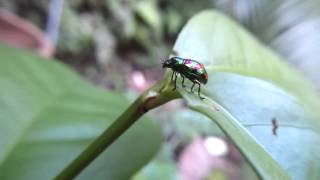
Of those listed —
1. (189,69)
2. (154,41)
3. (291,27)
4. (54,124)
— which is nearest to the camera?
Answer: (189,69)

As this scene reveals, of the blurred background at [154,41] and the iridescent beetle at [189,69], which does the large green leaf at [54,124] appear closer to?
the iridescent beetle at [189,69]

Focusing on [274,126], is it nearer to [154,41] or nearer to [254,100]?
[254,100]

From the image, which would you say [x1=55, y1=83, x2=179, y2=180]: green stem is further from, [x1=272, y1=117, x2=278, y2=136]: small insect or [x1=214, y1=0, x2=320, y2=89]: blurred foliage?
[x1=214, y1=0, x2=320, y2=89]: blurred foliage

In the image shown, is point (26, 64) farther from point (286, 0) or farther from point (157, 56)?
point (157, 56)

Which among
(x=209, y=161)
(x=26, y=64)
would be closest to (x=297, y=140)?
(x=26, y=64)

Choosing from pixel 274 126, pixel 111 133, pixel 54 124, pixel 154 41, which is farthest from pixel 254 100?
pixel 154 41

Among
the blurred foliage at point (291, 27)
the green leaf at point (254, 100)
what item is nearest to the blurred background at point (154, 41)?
the blurred foliage at point (291, 27)

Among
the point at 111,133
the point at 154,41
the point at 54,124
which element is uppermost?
the point at 111,133
